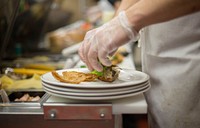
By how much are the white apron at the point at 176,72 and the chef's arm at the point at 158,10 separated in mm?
192

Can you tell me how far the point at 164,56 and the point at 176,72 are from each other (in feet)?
0.24

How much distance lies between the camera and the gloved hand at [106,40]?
856mm

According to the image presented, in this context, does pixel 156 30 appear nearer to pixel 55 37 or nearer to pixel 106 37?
pixel 106 37

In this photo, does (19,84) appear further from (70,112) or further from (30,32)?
(30,32)

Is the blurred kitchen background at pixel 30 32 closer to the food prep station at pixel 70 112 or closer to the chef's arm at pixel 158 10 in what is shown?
the food prep station at pixel 70 112

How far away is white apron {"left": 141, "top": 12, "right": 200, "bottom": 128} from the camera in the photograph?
977 millimetres

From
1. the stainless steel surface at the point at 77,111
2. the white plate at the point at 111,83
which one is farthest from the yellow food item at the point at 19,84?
the stainless steel surface at the point at 77,111

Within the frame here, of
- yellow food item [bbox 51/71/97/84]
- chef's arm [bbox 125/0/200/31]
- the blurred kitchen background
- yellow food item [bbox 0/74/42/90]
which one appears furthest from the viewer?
the blurred kitchen background

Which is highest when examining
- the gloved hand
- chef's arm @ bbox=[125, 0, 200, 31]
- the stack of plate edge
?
chef's arm @ bbox=[125, 0, 200, 31]

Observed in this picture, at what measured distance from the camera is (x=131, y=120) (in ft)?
9.04

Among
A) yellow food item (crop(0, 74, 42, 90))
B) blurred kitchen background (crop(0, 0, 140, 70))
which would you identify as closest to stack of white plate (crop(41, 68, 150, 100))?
yellow food item (crop(0, 74, 42, 90))

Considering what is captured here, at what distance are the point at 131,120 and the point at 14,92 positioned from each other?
175 centimetres

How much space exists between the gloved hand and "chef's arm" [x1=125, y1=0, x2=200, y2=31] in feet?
0.09

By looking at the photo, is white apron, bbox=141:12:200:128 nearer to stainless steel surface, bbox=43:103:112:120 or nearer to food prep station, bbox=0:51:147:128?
food prep station, bbox=0:51:147:128
